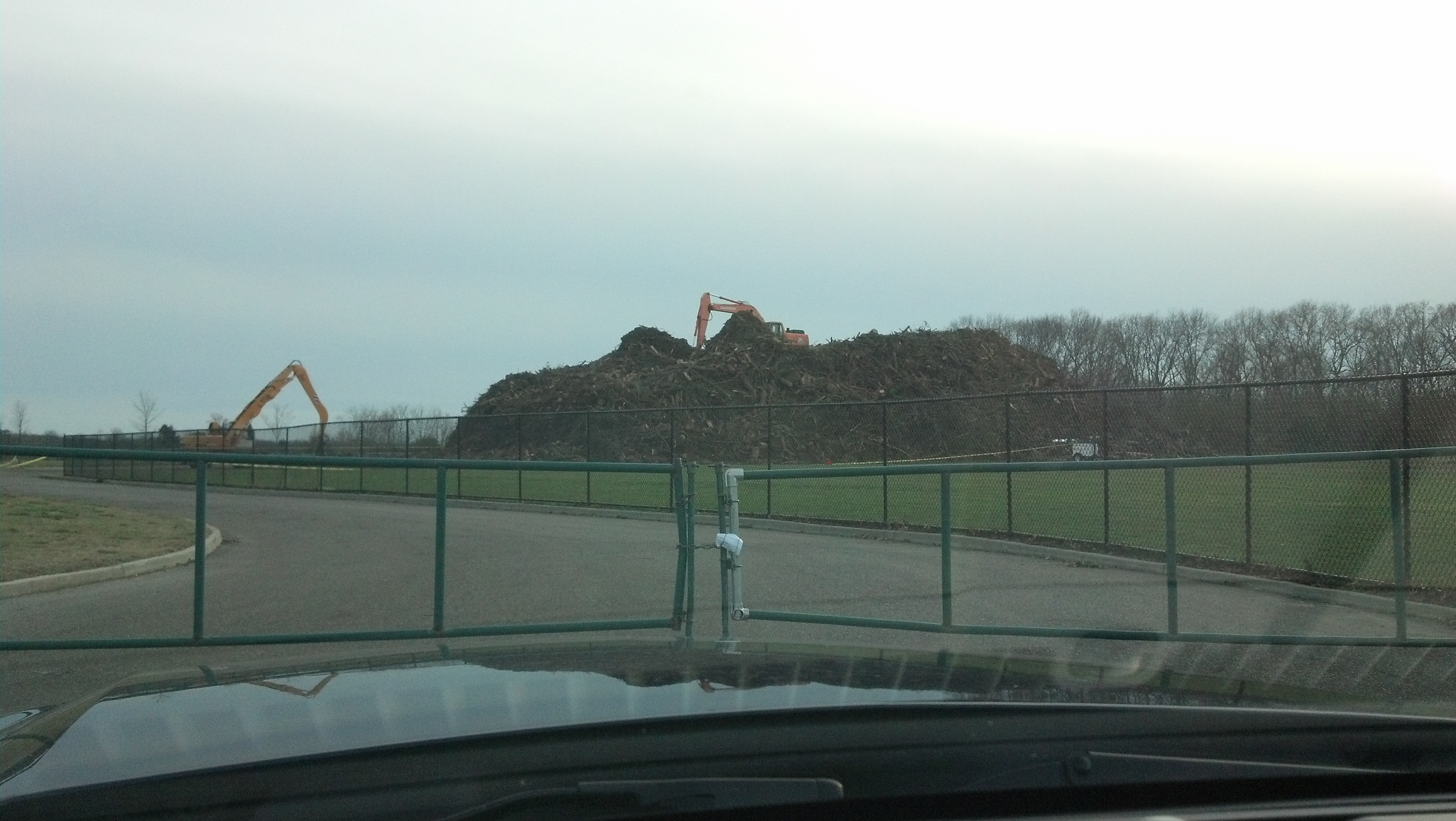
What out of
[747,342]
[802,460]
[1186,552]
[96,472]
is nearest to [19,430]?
[96,472]

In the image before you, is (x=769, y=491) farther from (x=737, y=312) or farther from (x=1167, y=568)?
(x=737, y=312)

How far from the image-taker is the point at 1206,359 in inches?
A: 1658

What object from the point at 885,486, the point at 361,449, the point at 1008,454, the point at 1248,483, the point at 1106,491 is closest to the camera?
the point at 1248,483

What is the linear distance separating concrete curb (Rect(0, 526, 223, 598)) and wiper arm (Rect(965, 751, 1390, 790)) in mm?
10390

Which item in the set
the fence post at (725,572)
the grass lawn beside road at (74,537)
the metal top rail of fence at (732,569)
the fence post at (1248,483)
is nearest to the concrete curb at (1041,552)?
the metal top rail of fence at (732,569)

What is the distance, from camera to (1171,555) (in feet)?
29.9

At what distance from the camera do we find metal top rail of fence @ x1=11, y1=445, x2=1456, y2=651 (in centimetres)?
863

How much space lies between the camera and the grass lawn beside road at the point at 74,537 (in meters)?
13.9

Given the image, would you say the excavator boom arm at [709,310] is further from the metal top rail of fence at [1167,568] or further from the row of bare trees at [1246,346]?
the metal top rail of fence at [1167,568]

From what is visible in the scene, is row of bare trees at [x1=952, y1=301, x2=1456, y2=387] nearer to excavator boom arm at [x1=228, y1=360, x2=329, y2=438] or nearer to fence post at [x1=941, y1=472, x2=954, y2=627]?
fence post at [x1=941, y1=472, x2=954, y2=627]

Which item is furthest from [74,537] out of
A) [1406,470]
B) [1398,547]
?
[1406,470]

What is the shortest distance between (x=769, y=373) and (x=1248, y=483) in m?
32.5

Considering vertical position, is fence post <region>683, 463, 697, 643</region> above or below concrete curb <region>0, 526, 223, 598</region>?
above

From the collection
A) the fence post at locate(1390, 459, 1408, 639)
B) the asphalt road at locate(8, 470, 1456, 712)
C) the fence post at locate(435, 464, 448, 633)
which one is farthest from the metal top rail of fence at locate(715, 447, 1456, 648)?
the fence post at locate(435, 464, 448, 633)
